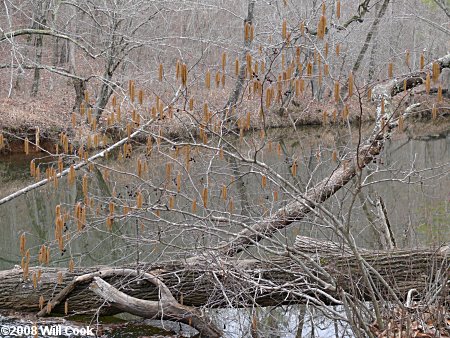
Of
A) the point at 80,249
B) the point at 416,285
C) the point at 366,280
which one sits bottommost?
the point at 80,249

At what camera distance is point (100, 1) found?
17656 millimetres

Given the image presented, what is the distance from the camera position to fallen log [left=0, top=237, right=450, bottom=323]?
226 inches

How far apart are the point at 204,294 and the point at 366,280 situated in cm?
229

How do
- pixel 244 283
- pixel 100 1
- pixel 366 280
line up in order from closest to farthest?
pixel 366 280 → pixel 244 283 → pixel 100 1

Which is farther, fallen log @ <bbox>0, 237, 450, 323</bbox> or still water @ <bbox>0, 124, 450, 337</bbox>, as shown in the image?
still water @ <bbox>0, 124, 450, 337</bbox>

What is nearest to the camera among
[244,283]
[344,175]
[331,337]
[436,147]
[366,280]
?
[366,280]

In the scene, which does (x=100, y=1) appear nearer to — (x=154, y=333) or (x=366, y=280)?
(x=154, y=333)

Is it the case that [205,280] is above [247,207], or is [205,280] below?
below

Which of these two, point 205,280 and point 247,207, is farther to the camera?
point 247,207

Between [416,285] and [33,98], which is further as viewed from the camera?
[33,98]

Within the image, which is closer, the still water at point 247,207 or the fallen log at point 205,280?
the fallen log at point 205,280

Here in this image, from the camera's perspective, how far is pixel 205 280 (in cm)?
619

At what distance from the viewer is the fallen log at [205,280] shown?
575 centimetres

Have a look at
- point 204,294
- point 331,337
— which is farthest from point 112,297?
point 331,337
